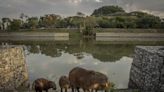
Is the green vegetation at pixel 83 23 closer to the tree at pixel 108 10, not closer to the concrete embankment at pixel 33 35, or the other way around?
the concrete embankment at pixel 33 35

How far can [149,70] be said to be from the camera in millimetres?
13594

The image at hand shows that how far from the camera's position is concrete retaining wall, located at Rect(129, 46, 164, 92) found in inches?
510

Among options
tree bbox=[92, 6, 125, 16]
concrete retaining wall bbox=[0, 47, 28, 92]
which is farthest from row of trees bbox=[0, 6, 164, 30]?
concrete retaining wall bbox=[0, 47, 28, 92]

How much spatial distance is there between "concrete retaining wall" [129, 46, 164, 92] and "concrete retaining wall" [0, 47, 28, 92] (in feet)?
19.4

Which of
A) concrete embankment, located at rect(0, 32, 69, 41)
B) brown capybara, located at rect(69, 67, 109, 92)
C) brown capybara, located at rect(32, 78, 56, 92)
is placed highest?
brown capybara, located at rect(69, 67, 109, 92)

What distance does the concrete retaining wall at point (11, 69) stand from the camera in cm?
1501

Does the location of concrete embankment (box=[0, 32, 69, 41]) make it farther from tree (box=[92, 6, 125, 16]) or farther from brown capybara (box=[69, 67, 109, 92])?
tree (box=[92, 6, 125, 16])

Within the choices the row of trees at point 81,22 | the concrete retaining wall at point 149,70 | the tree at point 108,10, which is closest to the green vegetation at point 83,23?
the row of trees at point 81,22

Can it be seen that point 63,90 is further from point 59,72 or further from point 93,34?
point 93,34

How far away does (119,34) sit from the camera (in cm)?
7712

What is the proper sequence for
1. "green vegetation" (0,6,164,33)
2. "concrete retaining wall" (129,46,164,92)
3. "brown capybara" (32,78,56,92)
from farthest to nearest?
"green vegetation" (0,6,164,33)
"concrete retaining wall" (129,46,164,92)
"brown capybara" (32,78,56,92)

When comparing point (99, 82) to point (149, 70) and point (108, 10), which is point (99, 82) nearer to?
point (149, 70)

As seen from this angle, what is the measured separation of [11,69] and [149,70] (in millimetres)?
6741

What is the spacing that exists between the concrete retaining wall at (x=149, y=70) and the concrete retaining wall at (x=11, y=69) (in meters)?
5.91
